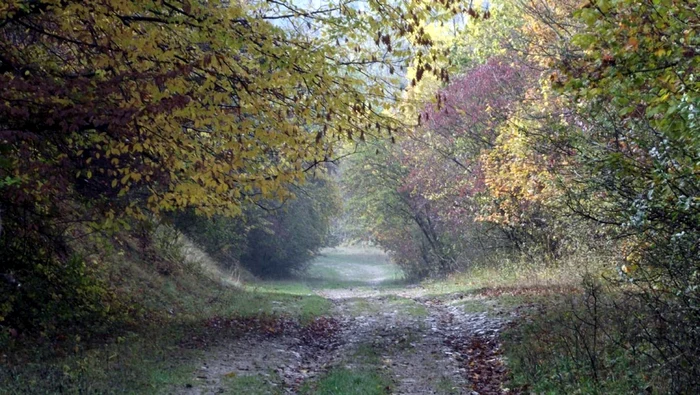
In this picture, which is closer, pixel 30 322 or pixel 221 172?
pixel 221 172

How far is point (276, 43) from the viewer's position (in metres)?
8.82

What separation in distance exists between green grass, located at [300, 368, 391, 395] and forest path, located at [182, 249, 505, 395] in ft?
0.05

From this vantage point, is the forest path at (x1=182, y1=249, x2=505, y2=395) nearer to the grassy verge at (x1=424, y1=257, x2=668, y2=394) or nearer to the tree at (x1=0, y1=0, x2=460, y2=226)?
the grassy verge at (x1=424, y1=257, x2=668, y2=394)

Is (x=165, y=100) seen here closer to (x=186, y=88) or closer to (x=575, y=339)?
(x=186, y=88)

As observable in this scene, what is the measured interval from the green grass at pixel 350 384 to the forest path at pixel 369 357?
0.6 inches

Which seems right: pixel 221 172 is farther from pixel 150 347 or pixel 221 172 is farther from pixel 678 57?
pixel 678 57

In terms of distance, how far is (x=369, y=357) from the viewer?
39.5 feet

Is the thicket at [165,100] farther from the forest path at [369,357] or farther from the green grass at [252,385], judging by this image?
the forest path at [369,357]

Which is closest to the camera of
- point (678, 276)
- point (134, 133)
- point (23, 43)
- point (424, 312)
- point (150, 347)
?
point (678, 276)

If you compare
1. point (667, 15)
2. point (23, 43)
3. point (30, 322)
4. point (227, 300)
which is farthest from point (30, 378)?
point (227, 300)

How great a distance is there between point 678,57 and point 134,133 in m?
6.56

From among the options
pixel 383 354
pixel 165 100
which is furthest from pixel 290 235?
pixel 165 100

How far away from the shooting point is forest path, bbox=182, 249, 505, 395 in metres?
9.63

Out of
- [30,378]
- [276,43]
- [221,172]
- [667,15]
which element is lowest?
[30,378]
